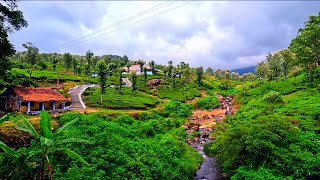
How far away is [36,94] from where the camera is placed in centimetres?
5800

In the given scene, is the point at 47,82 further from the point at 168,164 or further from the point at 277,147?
the point at 277,147

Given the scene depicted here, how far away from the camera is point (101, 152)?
3067 cm

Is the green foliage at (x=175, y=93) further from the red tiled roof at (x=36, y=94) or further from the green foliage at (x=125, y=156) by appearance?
the green foliage at (x=125, y=156)

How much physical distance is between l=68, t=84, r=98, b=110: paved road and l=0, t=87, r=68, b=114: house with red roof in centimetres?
679

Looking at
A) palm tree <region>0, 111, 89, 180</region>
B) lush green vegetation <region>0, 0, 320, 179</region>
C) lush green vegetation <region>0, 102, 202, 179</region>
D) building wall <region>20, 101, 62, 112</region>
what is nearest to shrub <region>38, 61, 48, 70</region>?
building wall <region>20, 101, 62, 112</region>

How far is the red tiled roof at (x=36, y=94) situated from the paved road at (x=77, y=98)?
255 inches

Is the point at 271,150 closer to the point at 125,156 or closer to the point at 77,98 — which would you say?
the point at 125,156

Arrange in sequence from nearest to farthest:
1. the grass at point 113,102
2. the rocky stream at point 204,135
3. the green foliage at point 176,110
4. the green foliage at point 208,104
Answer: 1. the rocky stream at point 204,135
2. the grass at point 113,102
3. the green foliage at point 176,110
4. the green foliage at point 208,104

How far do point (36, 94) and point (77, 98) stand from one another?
20.5m

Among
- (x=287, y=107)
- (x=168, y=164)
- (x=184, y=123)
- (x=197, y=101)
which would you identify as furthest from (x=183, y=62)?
(x=168, y=164)

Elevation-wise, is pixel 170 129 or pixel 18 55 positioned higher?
pixel 18 55

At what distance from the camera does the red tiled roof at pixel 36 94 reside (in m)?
55.0

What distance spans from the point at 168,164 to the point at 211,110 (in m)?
51.5

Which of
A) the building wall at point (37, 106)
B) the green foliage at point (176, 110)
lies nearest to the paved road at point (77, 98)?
the building wall at point (37, 106)
